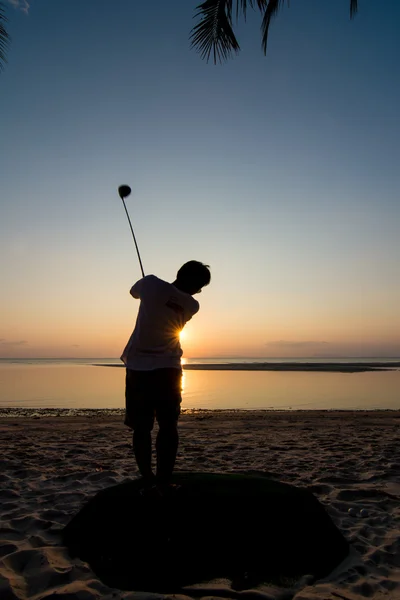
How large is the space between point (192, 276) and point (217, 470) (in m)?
2.79

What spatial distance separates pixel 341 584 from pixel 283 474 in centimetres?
246

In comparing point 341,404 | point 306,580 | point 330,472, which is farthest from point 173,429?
point 341,404

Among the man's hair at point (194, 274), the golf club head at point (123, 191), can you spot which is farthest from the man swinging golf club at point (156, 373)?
the golf club head at point (123, 191)

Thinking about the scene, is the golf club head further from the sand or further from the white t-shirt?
the sand

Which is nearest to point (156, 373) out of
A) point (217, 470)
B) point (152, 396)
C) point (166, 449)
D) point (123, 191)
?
point (152, 396)

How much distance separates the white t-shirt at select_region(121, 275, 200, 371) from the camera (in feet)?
11.1

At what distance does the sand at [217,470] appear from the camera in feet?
8.36

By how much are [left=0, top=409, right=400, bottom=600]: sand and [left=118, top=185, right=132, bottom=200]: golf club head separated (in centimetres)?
282

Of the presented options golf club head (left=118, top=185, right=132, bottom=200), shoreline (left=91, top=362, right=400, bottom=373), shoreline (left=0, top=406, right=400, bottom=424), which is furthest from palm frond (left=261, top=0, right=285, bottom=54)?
shoreline (left=91, top=362, right=400, bottom=373)

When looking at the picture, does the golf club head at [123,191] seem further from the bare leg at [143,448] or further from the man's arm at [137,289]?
the bare leg at [143,448]

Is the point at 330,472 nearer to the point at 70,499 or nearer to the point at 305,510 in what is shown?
the point at 305,510

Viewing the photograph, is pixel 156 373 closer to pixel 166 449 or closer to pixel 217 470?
pixel 166 449

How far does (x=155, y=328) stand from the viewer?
11.2ft

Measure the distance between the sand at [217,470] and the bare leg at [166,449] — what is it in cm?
81
